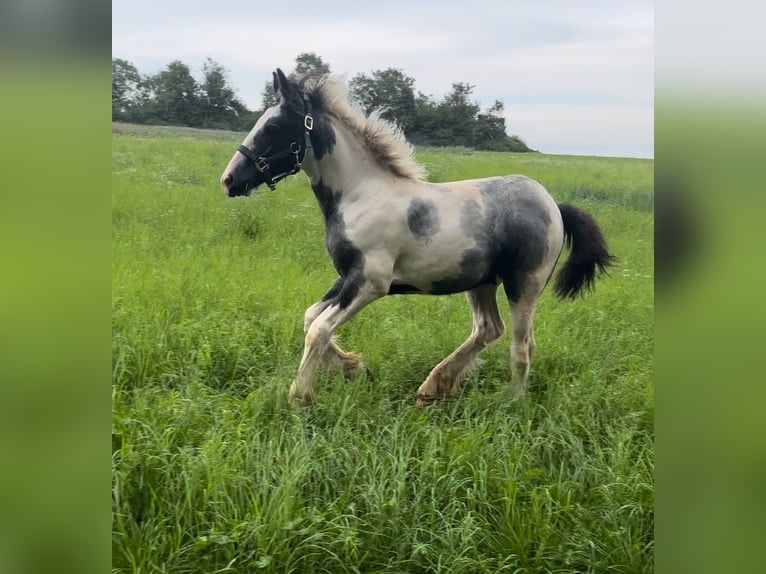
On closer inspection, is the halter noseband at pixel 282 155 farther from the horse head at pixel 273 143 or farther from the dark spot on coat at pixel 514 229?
the dark spot on coat at pixel 514 229

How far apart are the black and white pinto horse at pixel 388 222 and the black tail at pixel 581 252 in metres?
0.20

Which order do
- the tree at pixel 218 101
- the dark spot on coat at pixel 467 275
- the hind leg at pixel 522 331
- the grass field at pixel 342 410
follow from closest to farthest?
the grass field at pixel 342 410 → the dark spot on coat at pixel 467 275 → the hind leg at pixel 522 331 → the tree at pixel 218 101

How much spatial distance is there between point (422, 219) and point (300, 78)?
86 cm

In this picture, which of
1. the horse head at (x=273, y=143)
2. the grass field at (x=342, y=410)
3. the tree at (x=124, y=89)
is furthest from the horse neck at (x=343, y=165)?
the tree at (x=124, y=89)

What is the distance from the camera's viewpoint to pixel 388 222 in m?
2.81

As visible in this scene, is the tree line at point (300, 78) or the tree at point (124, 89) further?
the tree at point (124, 89)

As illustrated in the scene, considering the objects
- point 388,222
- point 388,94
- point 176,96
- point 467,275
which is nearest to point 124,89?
point 176,96

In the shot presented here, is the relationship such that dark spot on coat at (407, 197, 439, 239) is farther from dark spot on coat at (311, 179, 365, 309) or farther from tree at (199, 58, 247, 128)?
tree at (199, 58, 247, 128)

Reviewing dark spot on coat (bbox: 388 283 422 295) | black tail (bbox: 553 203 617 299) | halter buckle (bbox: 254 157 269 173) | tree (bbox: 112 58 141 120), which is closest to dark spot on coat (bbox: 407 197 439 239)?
dark spot on coat (bbox: 388 283 422 295)

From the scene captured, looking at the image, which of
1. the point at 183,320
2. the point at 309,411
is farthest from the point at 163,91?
the point at 309,411

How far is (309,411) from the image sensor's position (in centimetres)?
277

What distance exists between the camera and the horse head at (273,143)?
2727 mm
